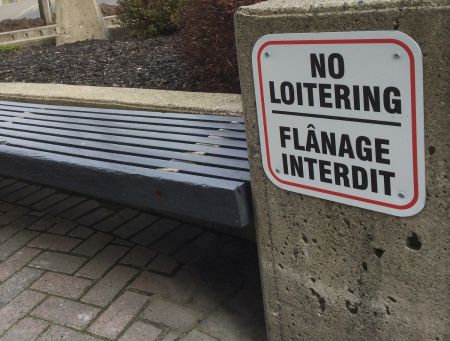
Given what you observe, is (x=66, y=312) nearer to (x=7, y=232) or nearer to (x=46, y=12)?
(x=7, y=232)

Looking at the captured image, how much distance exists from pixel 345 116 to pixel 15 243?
2.54 meters

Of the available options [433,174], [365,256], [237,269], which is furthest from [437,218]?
[237,269]

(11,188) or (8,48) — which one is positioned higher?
(8,48)

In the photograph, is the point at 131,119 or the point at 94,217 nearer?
the point at 131,119

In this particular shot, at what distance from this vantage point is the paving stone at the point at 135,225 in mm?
3627

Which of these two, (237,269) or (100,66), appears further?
(100,66)

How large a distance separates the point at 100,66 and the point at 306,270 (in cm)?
459

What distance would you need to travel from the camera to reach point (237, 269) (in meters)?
3.14

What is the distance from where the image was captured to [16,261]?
339cm

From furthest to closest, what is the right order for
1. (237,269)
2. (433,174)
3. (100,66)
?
1. (100,66)
2. (237,269)
3. (433,174)

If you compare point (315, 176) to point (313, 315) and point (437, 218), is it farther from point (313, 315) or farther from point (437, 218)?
point (313, 315)

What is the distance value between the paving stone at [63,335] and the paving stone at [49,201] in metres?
1.52

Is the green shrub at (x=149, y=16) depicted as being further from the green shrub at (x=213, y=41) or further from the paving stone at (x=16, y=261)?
the paving stone at (x=16, y=261)

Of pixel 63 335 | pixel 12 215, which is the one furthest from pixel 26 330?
pixel 12 215
